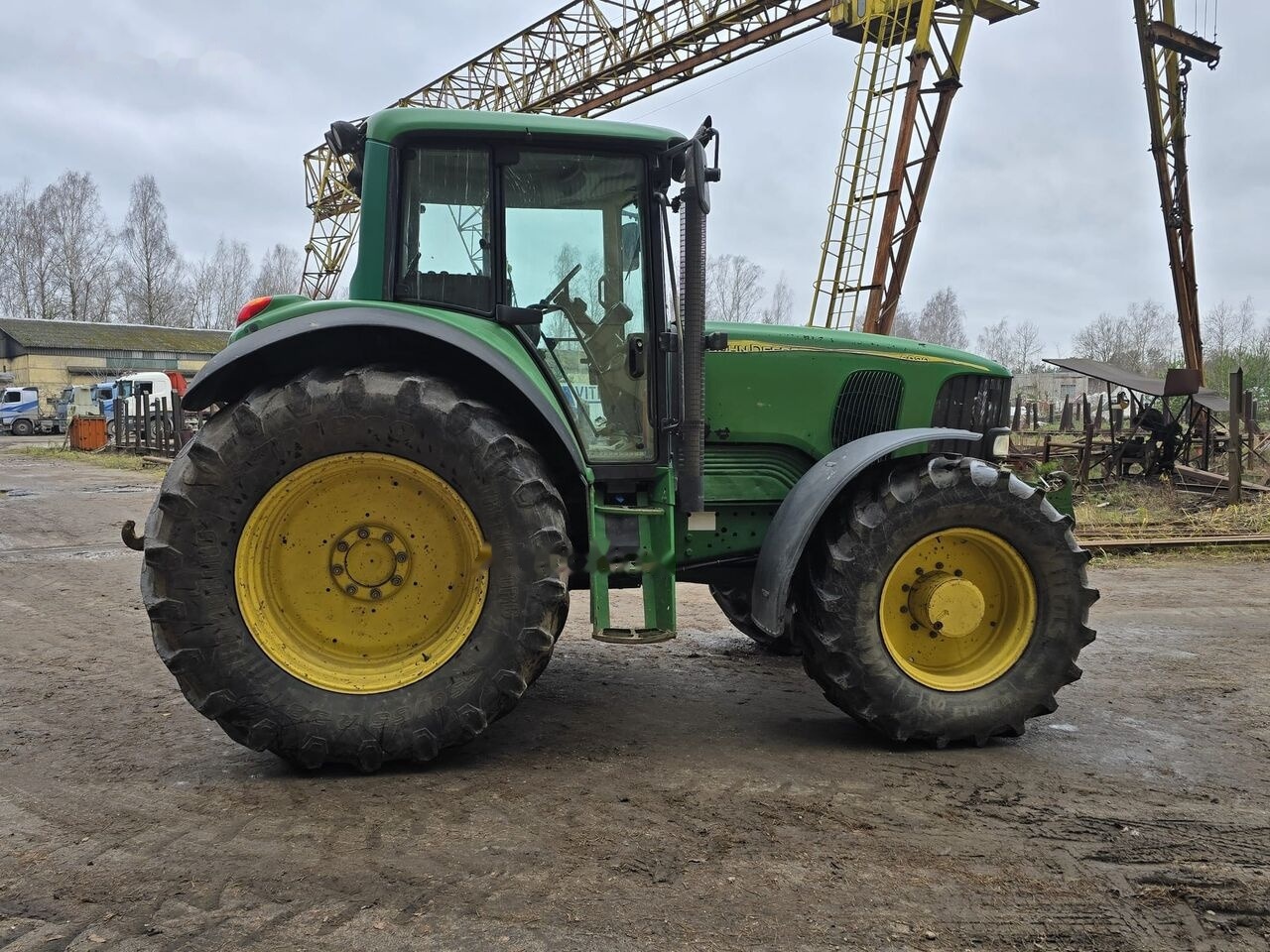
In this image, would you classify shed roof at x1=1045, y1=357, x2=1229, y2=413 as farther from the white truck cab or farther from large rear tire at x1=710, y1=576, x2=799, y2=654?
the white truck cab

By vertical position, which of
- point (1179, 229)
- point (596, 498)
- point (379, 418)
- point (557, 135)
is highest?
point (1179, 229)

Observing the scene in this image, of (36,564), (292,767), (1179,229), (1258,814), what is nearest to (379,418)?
(292,767)

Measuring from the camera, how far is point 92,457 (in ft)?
80.1

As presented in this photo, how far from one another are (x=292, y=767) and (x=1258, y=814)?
331cm

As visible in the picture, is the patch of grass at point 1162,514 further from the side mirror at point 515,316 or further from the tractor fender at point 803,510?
the side mirror at point 515,316

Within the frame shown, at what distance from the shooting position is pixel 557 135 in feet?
12.1

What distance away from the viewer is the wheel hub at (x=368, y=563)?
3.40 m

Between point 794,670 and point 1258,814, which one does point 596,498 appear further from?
point 1258,814

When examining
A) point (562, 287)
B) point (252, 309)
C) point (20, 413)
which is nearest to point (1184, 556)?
point (562, 287)

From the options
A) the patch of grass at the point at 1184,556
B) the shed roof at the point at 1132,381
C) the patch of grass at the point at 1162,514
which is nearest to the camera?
the patch of grass at the point at 1184,556

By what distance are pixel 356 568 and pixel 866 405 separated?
2452mm

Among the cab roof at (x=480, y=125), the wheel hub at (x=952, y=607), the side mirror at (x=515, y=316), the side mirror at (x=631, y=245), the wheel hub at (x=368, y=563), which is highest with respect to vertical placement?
the cab roof at (x=480, y=125)

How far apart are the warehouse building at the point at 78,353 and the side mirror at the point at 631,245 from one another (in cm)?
4795

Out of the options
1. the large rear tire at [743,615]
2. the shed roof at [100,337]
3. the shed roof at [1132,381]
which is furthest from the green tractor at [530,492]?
the shed roof at [100,337]
